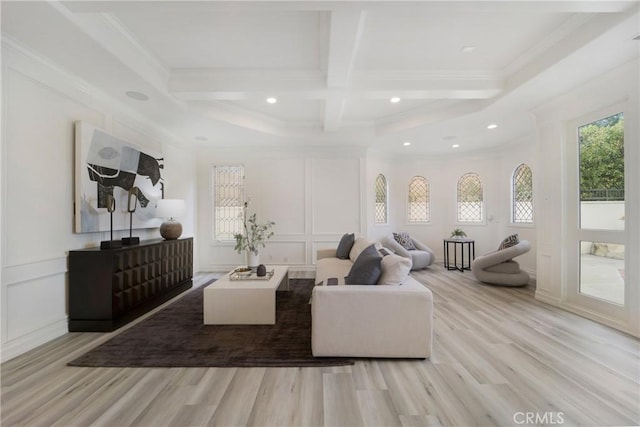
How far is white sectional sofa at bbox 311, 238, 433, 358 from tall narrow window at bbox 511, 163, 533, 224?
466cm

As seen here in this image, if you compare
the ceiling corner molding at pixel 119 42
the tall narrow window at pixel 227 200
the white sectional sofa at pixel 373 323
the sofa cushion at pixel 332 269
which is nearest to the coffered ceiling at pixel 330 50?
the ceiling corner molding at pixel 119 42

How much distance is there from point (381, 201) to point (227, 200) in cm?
370

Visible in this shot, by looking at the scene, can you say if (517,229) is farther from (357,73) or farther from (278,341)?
(278,341)

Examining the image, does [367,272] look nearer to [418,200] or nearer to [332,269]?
[332,269]

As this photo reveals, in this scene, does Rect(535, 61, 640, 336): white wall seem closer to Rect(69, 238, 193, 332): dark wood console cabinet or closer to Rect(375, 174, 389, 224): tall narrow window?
Rect(375, 174, 389, 224): tall narrow window

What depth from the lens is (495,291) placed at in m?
4.25

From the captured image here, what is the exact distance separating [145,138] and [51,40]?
199 cm

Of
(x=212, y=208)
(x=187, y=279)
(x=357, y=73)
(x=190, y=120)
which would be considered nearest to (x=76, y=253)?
(x=187, y=279)

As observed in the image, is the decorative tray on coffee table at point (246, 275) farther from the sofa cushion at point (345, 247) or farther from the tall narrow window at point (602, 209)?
the tall narrow window at point (602, 209)

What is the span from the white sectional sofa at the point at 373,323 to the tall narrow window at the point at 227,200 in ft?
13.7

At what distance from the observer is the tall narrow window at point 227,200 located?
5.97 metres

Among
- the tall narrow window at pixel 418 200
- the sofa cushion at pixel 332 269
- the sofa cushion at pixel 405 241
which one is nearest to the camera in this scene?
the sofa cushion at pixel 332 269

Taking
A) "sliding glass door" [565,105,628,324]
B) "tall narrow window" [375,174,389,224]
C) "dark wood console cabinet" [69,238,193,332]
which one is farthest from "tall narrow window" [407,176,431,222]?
"dark wood console cabinet" [69,238,193,332]

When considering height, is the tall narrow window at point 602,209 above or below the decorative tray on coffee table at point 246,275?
above
